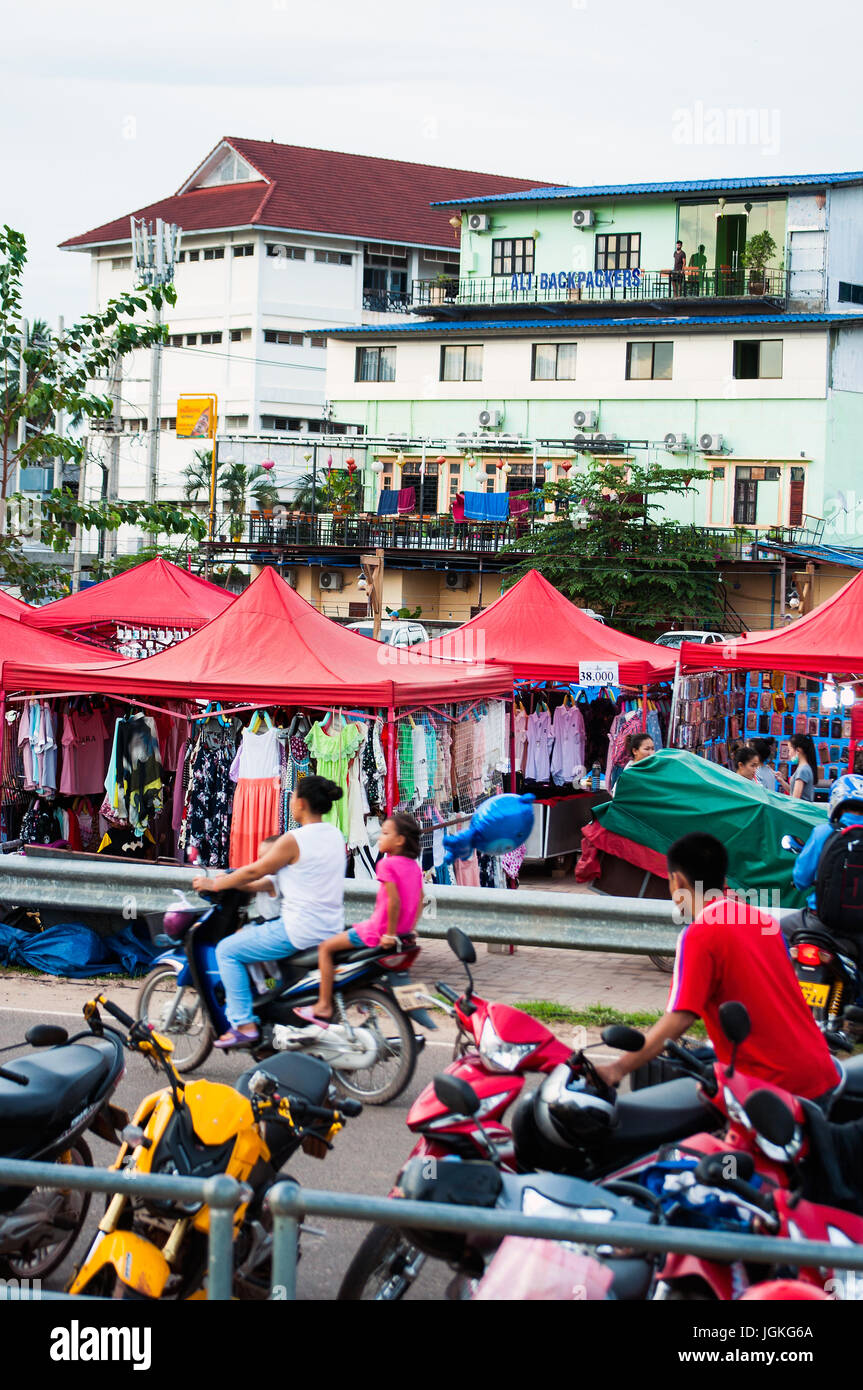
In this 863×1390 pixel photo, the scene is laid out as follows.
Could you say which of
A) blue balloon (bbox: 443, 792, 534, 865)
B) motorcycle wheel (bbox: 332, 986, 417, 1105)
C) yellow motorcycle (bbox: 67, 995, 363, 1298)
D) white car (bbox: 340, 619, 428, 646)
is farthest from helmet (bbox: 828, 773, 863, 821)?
white car (bbox: 340, 619, 428, 646)

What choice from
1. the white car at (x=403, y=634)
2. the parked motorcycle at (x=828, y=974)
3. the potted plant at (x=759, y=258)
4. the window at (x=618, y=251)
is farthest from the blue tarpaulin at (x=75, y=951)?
the window at (x=618, y=251)

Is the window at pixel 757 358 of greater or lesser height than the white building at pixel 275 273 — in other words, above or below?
below

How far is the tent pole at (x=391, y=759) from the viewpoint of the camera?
1116 cm

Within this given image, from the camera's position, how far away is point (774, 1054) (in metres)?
4.39

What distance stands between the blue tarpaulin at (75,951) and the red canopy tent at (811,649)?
7.92 meters

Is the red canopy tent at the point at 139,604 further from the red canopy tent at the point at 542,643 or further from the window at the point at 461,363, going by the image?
the window at the point at 461,363

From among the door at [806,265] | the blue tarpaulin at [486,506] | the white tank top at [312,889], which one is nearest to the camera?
the white tank top at [312,889]

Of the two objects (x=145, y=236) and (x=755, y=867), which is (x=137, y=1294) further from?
(x=145, y=236)

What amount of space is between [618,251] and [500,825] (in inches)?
1791

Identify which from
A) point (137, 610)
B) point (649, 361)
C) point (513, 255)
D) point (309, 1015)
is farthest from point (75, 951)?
point (513, 255)

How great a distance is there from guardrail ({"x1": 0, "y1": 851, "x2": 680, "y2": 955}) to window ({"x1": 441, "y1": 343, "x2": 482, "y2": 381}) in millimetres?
43295

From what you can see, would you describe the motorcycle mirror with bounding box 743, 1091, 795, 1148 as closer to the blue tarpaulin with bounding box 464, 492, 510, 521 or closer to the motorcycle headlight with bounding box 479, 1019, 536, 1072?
the motorcycle headlight with bounding box 479, 1019, 536, 1072
